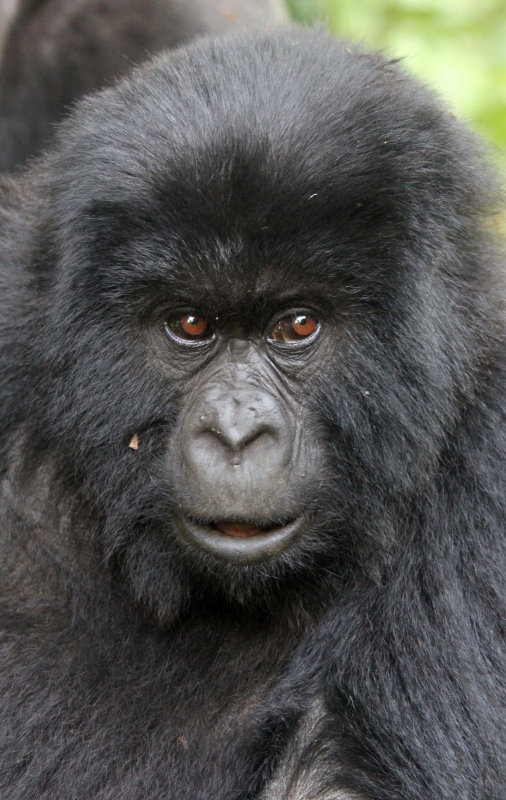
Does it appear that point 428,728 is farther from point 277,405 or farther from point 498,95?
point 498,95

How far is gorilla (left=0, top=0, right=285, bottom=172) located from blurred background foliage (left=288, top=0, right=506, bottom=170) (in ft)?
2.39

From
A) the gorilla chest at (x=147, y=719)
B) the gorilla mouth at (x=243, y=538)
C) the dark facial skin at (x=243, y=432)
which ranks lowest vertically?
the gorilla chest at (x=147, y=719)

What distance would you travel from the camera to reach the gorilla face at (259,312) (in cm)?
342

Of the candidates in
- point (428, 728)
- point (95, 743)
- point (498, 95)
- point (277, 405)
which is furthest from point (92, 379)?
point (498, 95)

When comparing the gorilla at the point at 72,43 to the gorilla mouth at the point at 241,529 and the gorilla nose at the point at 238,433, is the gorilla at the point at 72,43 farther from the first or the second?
the gorilla mouth at the point at 241,529

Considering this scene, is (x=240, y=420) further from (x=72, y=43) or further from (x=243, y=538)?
(x=72, y=43)

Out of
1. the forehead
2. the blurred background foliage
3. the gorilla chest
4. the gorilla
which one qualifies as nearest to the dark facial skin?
the forehead

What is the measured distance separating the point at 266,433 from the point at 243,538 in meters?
0.33

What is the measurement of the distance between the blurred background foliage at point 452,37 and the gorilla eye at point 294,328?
368 cm

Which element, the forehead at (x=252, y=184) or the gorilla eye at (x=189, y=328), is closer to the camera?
the forehead at (x=252, y=184)

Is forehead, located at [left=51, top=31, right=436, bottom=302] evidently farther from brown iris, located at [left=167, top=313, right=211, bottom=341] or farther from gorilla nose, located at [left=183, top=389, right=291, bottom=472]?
gorilla nose, located at [left=183, top=389, right=291, bottom=472]

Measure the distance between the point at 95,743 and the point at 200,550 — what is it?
0.81m

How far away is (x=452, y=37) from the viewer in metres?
7.43

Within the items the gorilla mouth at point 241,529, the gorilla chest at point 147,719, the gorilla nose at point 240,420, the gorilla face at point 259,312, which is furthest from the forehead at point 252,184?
the gorilla chest at point 147,719
